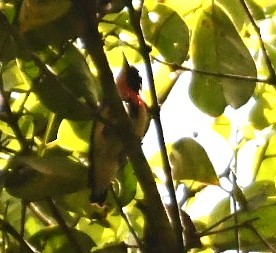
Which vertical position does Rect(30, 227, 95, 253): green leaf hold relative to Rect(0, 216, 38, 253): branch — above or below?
below

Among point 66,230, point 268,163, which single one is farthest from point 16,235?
point 268,163

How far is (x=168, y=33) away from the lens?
62 centimetres

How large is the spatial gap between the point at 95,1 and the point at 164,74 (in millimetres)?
159

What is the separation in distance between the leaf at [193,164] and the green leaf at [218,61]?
39 millimetres

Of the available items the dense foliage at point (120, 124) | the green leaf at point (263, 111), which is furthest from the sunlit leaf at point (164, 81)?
the green leaf at point (263, 111)

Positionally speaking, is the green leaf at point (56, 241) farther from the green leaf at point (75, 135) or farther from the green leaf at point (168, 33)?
the green leaf at point (168, 33)

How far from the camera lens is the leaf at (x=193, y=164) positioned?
64 cm

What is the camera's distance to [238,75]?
0.60 meters

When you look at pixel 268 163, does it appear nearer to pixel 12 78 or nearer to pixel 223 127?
pixel 223 127

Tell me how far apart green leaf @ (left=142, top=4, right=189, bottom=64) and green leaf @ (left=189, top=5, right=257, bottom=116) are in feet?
0.07

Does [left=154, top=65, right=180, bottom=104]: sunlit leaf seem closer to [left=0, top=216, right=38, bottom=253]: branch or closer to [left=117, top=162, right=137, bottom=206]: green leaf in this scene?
[left=117, top=162, right=137, bottom=206]: green leaf

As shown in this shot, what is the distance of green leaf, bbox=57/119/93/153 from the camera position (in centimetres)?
59

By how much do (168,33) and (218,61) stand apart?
2.1 inches

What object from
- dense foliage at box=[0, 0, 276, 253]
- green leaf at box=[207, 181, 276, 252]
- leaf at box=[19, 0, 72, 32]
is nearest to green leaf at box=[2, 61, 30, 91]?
dense foliage at box=[0, 0, 276, 253]
